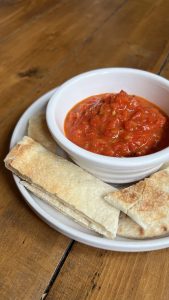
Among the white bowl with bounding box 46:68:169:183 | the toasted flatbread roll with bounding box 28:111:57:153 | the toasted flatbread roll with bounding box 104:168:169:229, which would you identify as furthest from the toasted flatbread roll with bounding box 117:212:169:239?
the toasted flatbread roll with bounding box 28:111:57:153

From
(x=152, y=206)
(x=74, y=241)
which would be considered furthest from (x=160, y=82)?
(x=74, y=241)

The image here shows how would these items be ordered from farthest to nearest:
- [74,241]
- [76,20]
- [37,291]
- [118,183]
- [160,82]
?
[76,20] → [160,82] → [118,183] → [74,241] → [37,291]

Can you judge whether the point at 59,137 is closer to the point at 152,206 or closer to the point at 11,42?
the point at 152,206

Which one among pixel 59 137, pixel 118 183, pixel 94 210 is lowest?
pixel 118 183

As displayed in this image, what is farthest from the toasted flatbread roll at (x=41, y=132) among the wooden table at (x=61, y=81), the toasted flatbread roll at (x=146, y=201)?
the toasted flatbread roll at (x=146, y=201)

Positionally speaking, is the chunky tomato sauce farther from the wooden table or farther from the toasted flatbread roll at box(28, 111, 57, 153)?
the wooden table

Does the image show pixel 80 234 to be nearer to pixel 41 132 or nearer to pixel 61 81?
pixel 41 132

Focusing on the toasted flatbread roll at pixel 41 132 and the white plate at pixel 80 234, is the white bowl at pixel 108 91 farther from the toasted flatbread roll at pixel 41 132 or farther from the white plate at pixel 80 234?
the white plate at pixel 80 234
